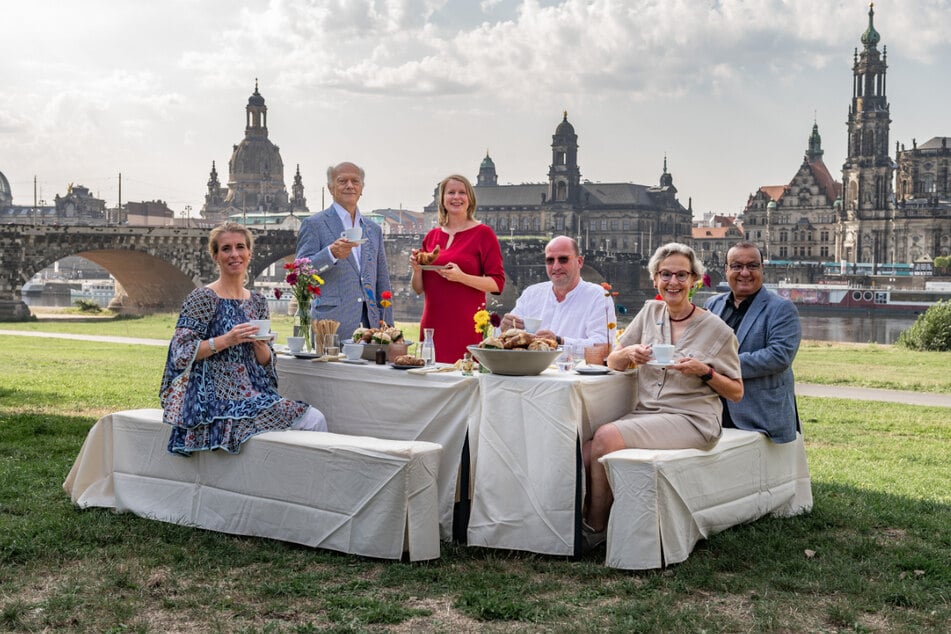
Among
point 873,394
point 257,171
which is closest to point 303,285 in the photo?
point 873,394

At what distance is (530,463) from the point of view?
14.5 feet

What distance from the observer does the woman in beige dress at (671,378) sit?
4.52m

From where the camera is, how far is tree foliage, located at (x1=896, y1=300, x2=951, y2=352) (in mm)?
18969

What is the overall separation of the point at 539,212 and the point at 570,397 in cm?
10390

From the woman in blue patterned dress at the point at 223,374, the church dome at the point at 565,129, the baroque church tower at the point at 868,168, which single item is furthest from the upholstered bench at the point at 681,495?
the church dome at the point at 565,129

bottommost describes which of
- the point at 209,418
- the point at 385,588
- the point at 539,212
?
the point at 385,588

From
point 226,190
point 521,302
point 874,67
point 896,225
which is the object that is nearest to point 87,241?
point 521,302

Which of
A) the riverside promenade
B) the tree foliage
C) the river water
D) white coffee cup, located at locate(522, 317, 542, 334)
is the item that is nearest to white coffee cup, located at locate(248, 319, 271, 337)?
white coffee cup, located at locate(522, 317, 542, 334)

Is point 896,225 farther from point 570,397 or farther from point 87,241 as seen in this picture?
point 570,397

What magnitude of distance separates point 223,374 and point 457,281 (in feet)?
4.53

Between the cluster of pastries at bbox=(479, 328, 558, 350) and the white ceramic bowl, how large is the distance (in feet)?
0.13

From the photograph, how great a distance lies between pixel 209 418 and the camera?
4.76 meters

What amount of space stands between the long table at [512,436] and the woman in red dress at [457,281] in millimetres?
827

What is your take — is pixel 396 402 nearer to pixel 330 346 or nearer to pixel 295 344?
pixel 330 346
